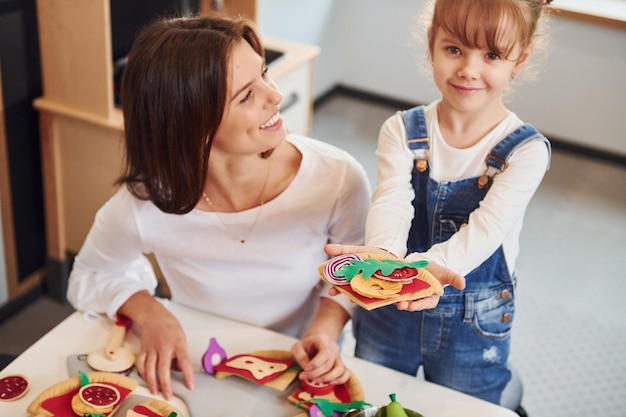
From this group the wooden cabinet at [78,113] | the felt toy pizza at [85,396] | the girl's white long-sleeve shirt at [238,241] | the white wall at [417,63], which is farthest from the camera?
the white wall at [417,63]

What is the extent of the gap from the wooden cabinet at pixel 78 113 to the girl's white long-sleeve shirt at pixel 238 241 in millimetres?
597

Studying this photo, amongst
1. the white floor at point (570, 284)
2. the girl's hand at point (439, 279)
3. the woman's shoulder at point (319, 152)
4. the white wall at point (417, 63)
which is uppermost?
the woman's shoulder at point (319, 152)

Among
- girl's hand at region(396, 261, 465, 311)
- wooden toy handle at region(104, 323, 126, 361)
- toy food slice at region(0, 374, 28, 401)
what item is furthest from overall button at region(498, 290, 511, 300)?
toy food slice at region(0, 374, 28, 401)

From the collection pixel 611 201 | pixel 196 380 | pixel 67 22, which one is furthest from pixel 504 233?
pixel 611 201

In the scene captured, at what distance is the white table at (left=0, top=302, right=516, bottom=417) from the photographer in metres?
1.04

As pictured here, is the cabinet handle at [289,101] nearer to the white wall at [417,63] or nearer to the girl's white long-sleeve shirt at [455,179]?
the white wall at [417,63]

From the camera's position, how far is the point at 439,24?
1064 mm

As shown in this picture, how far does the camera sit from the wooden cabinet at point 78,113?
6.33 ft

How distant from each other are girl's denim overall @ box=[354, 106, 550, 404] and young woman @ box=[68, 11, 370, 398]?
0.10 m

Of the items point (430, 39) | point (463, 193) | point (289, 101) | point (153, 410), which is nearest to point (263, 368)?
point (153, 410)

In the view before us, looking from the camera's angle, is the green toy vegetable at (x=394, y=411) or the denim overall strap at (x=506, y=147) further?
the denim overall strap at (x=506, y=147)

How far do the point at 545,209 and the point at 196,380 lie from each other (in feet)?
7.72

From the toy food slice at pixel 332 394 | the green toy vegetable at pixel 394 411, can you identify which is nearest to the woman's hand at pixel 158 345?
the toy food slice at pixel 332 394

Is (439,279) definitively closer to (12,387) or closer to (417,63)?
(12,387)
